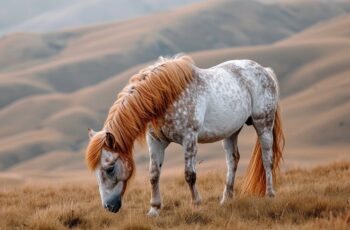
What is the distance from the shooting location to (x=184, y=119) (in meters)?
8.66

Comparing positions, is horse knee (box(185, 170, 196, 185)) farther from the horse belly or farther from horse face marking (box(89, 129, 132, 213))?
horse face marking (box(89, 129, 132, 213))

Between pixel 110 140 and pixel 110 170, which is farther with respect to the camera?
pixel 110 170

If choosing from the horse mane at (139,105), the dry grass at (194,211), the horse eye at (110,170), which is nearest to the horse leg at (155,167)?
the dry grass at (194,211)

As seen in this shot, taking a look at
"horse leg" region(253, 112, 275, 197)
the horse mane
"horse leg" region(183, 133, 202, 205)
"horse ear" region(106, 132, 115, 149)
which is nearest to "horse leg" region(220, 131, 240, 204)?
"horse leg" region(253, 112, 275, 197)

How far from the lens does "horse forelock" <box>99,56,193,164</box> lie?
8.33m

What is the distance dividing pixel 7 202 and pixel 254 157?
408 cm

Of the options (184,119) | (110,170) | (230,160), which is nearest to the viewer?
(110,170)

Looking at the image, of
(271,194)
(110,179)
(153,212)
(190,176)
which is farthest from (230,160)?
(110,179)

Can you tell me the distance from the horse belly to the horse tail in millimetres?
861

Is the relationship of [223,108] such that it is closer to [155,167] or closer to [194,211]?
[155,167]

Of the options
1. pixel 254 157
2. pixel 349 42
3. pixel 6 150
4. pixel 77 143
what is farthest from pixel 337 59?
pixel 254 157

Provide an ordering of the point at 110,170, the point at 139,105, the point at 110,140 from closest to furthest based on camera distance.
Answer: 1. the point at 110,140
2. the point at 110,170
3. the point at 139,105

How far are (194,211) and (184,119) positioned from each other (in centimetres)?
126

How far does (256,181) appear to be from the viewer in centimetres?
1024
